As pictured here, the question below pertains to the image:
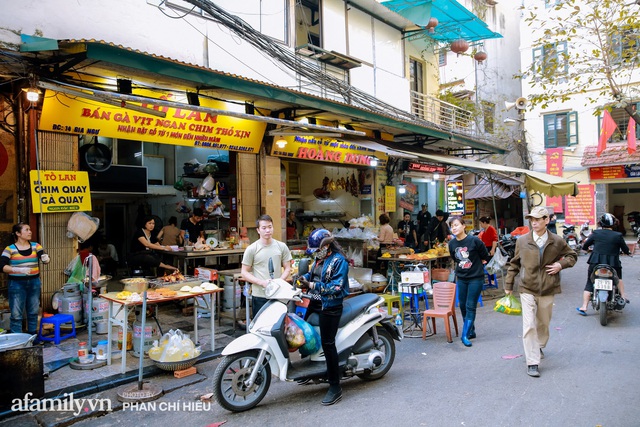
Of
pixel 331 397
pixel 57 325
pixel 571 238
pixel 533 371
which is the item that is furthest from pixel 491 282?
pixel 571 238

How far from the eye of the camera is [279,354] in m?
4.48

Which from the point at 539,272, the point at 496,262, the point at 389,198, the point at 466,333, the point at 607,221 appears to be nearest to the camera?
the point at 539,272

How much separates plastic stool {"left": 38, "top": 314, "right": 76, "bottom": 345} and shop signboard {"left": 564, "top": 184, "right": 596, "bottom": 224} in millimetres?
23050

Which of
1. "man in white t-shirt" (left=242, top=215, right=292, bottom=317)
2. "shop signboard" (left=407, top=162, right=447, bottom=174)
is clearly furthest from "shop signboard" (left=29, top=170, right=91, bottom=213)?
"shop signboard" (left=407, top=162, right=447, bottom=174)

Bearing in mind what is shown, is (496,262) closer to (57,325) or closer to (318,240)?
(318,240)

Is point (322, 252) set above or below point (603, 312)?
above

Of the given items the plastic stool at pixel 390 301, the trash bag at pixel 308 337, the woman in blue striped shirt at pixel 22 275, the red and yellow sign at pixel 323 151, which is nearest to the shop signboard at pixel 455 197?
the red and yellow sign at pixel 323 151

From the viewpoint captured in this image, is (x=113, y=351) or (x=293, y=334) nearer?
(x=293, y=334)

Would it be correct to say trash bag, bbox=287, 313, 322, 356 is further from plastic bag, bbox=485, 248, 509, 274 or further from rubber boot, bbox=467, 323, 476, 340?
plastic bag, bbox=485, 248, 509, 274

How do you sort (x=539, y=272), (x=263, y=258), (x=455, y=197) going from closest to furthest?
(x=539, y=272)
(x=263, y=258)
(x=455, y=197)

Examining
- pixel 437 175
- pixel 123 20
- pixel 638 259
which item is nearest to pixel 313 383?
pixel 123 20

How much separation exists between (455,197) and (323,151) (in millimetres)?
8095

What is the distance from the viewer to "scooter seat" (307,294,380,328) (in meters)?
4.81

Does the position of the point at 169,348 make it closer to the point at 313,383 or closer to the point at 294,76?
the point at 313,383
